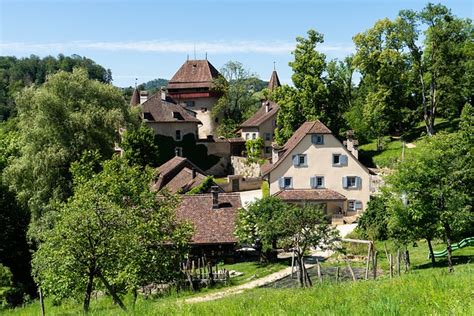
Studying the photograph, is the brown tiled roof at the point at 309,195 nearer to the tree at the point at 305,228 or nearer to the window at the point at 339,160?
the window at the point at 339,160

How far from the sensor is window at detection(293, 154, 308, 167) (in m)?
43.9

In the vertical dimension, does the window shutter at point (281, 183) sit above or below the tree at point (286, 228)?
above

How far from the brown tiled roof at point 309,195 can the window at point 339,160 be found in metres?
2.30

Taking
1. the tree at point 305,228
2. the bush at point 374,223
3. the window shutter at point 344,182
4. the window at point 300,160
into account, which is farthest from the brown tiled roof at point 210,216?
the window shutter at point 344,182

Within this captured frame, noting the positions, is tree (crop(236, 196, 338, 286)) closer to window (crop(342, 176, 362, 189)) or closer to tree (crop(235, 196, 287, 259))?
tree (crop(235, 196, 287, 259))

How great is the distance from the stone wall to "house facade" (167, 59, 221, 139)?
873 centimetres

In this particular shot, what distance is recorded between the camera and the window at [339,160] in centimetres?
4350

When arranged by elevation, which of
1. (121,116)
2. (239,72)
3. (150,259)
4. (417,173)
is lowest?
(150,259)

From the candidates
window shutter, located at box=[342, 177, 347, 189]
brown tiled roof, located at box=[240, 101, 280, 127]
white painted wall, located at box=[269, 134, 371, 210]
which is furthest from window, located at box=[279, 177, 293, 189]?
brown tiled roof, located at box=[240, 101, 280, 127]

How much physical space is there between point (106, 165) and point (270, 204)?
969 centimetres

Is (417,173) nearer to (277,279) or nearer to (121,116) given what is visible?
(277,279)

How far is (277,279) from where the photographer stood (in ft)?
88.4

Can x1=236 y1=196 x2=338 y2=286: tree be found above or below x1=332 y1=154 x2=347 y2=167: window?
below

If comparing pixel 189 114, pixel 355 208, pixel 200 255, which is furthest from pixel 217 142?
pixel 200 255
